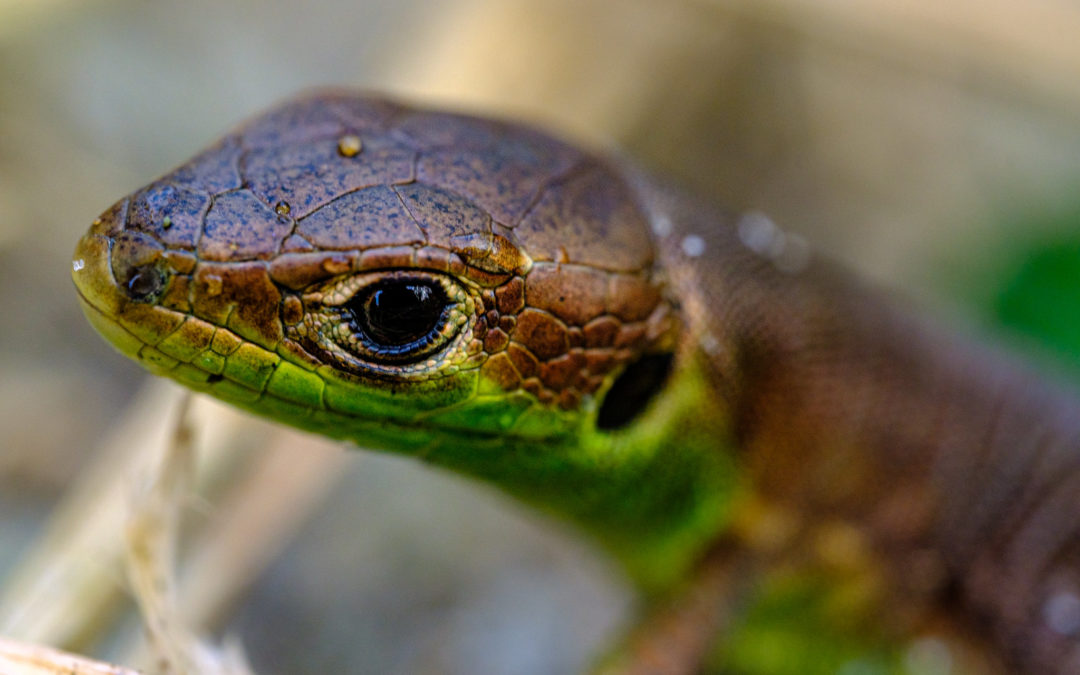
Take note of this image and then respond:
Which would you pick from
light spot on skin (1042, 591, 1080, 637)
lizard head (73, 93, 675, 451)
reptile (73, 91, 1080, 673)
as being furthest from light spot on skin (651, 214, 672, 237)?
light spot on skin (1042, 591, 1080, 637)

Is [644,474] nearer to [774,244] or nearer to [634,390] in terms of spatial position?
[634,390]

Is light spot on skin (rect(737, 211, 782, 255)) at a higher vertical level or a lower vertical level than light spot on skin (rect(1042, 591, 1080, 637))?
higher

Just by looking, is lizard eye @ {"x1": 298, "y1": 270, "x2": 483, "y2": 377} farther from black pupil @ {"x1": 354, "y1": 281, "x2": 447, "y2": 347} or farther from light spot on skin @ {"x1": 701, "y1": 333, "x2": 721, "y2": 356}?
light spot on skin @ {"x1": 701, "y1": 333, "x2": 721, "y2": 356}

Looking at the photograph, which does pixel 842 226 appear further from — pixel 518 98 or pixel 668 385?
pixel 668 385

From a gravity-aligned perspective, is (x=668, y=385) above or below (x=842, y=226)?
above

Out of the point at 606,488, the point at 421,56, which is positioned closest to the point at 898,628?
the point at 606,488

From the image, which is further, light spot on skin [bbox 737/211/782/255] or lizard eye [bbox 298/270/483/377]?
light spot on skin [bbox 737/211/782/255]

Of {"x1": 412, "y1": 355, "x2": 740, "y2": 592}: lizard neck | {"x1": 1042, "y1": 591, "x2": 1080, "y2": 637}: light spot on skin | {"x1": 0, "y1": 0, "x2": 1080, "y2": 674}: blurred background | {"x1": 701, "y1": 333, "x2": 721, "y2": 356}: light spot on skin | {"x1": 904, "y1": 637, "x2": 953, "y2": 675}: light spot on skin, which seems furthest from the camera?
{"x1": 0, "y1": 0, "x2": 1080, "y2": 674}: blurred background

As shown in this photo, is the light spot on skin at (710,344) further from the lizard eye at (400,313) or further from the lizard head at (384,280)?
the lizard eye at (400,313)
